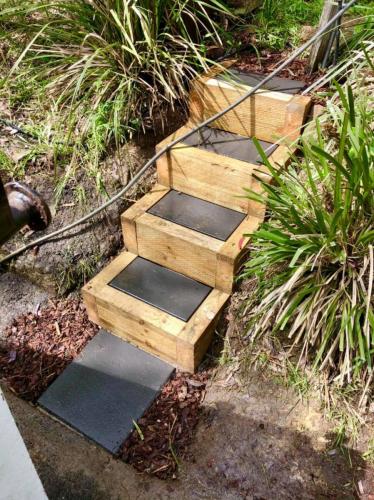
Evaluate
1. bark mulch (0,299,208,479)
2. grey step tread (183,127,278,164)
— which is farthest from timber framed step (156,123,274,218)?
bark mulch (0,299,208,479)

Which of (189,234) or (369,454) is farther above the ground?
(189,234)

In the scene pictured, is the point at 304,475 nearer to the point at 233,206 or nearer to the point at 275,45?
the point at 233,206

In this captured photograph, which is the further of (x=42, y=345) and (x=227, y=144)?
(x=227, y=144)

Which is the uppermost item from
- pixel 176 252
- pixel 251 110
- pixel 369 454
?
pixel 251 110

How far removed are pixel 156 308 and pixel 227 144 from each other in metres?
1.03

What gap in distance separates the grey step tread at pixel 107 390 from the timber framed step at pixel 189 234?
52 cm

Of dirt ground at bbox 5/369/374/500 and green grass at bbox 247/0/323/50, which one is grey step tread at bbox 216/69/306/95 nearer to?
green grass at bbox 247/0/323/50

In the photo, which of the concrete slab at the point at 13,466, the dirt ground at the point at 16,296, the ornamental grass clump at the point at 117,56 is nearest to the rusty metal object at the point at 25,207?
the concrete slab at the point at 13,466

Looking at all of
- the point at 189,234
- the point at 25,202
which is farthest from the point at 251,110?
the point at 25,202

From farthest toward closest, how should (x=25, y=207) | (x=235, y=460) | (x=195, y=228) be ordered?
(x=195, y=228), (x=235, y=460), (x=25, y=207)

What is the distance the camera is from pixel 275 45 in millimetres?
2783

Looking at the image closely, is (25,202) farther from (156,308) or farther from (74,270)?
(74,270)

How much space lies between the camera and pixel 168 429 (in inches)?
78.4

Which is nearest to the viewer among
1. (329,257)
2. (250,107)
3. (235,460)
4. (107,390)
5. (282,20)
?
(329,257)
